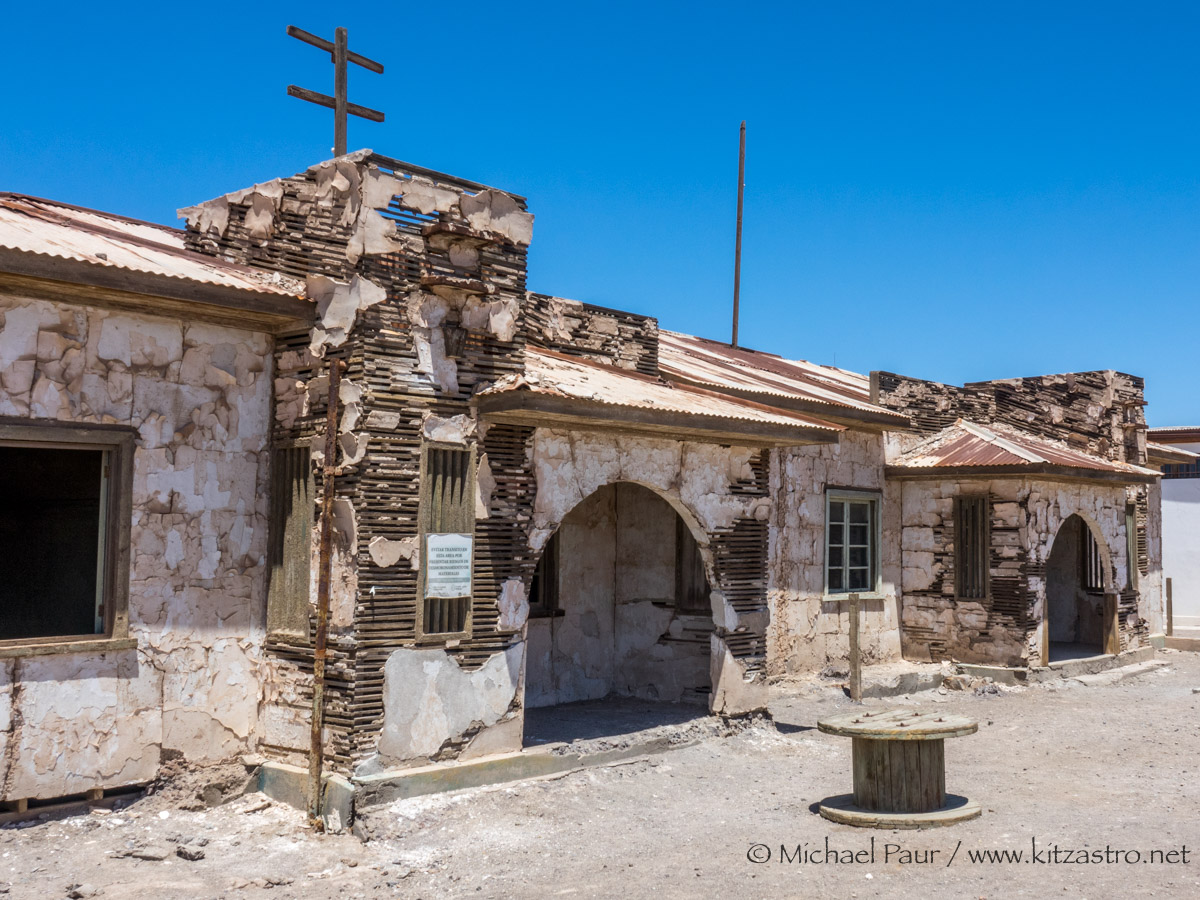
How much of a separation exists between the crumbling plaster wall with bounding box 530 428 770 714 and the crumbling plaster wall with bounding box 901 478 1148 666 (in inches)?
187

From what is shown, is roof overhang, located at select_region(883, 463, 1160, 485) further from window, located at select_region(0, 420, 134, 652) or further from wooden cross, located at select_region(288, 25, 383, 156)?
window, located at select_region(0, 420, 134, 652)

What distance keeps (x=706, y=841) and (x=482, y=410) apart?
10.7ft

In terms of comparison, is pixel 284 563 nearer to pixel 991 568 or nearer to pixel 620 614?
pixel 620 614

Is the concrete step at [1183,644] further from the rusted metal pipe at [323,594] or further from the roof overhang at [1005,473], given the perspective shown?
the rusted metal pipe at [323,594]

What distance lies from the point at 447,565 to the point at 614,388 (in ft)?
6.94

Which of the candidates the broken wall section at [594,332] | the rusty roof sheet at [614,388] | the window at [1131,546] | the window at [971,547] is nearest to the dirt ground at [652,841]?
the rusty roof sheet at [614,388]

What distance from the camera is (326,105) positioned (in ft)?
33.5

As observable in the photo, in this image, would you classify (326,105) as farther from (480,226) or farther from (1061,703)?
(1061,703)

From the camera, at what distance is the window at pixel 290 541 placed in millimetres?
7484

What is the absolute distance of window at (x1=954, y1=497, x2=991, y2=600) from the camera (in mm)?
13633

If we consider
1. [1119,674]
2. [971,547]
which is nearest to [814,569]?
[971,547]

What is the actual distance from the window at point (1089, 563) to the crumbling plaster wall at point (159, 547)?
519 inches

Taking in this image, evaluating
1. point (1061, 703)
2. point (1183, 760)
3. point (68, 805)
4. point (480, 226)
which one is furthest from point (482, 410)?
point (1061, 703)

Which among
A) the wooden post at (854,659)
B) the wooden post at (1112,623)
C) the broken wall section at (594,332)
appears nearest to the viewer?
the broken wall section at (594,332)
